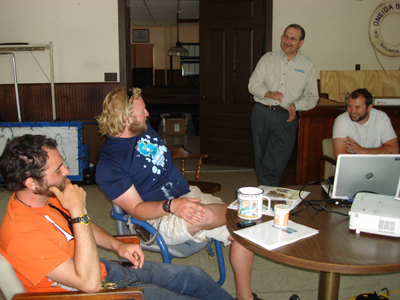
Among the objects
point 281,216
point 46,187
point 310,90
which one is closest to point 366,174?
point 281,216

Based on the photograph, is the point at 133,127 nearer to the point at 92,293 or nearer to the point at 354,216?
the point at 92,293

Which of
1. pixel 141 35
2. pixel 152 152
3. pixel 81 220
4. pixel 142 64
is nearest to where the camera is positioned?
pixel 81 220

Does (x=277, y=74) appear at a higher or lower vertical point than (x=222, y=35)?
lower

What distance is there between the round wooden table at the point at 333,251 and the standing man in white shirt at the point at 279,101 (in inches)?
78.3

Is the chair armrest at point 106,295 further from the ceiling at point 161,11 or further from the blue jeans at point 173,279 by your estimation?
the ceiling at point 161,11

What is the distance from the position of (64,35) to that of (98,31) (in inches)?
18.0

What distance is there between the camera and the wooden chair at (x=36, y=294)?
1.02 meters

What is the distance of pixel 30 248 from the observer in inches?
41.6

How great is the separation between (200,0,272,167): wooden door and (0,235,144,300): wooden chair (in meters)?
3.89

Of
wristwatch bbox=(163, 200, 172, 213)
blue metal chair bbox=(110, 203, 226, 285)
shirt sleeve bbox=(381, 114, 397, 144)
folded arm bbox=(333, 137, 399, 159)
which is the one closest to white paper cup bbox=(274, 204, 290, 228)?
wristwatch bbox=(163, 200, 172, 213)

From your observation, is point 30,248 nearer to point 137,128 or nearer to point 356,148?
point 137,128

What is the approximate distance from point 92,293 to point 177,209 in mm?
505

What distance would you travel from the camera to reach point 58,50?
4.60 meters

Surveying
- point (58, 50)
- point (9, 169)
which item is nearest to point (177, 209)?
point (9, 169)
